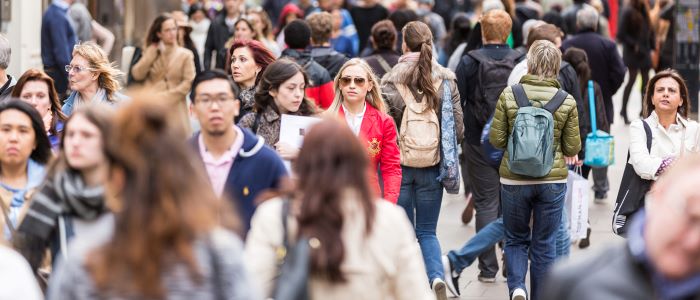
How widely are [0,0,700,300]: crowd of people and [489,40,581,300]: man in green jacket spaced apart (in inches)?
0.5

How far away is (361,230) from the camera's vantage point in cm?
468

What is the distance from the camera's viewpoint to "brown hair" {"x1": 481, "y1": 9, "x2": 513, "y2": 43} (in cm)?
1047

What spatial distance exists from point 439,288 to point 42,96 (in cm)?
274

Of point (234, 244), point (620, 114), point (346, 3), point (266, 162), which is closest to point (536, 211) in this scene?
point (266, 162)

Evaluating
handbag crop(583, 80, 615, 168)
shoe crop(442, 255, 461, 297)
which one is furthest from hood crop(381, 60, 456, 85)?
handbag crop(583, 80, 615, 168)

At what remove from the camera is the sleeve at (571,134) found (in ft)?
28.9

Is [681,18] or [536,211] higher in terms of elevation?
[681,18]

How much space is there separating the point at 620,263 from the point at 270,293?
5.26ft

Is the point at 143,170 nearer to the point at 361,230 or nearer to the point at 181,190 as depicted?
the point at 181,190

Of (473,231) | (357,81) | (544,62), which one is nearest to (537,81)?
(544,62)

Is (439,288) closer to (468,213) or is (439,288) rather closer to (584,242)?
(584,242)

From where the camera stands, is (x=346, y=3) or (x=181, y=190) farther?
(x=346, y=3)

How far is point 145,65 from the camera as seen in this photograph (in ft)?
44.7

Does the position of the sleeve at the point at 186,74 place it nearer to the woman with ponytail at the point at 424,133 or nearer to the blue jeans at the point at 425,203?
the woman with ponytail at the point at 424,133
